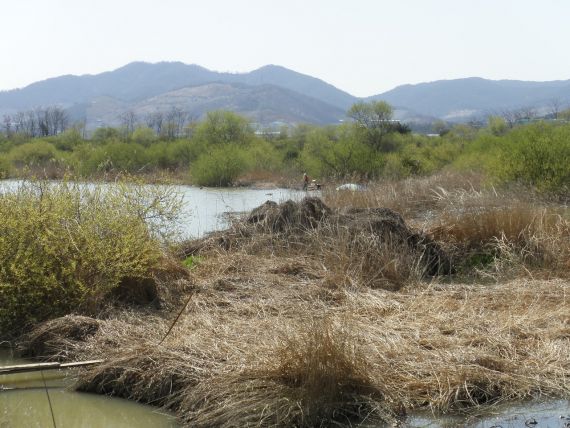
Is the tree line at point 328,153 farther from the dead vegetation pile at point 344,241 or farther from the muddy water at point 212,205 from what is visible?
the dead vegetation pile at point 344,241

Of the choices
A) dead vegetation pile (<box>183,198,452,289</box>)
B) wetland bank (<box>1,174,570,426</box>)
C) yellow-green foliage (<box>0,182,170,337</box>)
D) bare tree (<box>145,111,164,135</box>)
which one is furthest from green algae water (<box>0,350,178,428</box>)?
bare tree (<box>145,111,164,135</box>)

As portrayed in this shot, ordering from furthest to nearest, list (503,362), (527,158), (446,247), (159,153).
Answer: (159,153) < (527,158) < (446,247) < (503,362)

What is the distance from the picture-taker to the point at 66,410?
7.62m

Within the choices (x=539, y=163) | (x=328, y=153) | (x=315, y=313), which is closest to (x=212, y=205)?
(x=539, y=163)

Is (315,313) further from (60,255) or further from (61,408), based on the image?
(60,255)

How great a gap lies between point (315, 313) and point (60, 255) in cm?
333

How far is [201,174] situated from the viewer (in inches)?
1686

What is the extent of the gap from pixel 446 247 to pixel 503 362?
274 inches

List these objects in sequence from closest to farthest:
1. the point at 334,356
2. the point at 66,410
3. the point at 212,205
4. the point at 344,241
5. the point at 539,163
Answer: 1. the point at 334,356
2. the point at 66,410
3. the point at 344,241
4. the point at 539,163
5. the point at 212,205

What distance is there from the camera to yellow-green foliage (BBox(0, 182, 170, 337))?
9.66 metres

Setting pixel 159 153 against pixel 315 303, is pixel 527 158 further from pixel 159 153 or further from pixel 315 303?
pixel 159 153

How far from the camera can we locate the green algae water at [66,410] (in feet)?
24.0

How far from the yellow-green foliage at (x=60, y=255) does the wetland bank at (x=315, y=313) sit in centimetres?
4

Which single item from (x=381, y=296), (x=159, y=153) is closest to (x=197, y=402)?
(x=381, y=296)
